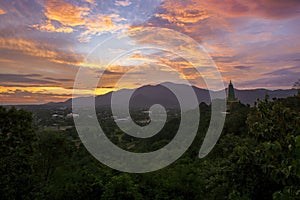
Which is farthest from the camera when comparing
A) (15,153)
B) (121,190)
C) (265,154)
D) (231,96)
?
(231,96)

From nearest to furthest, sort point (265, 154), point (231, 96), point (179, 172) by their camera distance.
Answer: point (265, 154), point (179, 172), point (231, 96)

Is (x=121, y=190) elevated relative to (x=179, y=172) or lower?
lower

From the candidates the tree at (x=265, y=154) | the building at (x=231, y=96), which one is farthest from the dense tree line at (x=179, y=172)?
the building at (x=231, y=96)

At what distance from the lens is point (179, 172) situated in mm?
13367

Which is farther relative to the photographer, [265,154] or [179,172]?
[179,172]

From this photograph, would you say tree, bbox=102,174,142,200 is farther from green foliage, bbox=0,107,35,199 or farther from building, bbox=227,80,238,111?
building, bbox=227,80,238,111

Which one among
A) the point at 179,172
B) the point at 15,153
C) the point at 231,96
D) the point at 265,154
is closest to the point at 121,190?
the point at 179,172

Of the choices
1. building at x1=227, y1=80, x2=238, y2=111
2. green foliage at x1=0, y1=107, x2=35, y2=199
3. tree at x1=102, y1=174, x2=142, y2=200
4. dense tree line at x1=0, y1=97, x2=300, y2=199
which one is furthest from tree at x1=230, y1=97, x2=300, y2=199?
building at x1=227, y1=80, x2=238, y2=111

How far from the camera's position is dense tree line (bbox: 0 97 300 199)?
4867 mm

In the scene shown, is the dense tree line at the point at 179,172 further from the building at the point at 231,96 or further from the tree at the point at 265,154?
the building at the point at 231,96

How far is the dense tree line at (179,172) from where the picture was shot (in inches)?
192

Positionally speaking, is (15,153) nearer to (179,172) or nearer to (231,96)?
(179,172)

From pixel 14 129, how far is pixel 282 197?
9.89m

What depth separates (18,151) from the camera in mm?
10523
